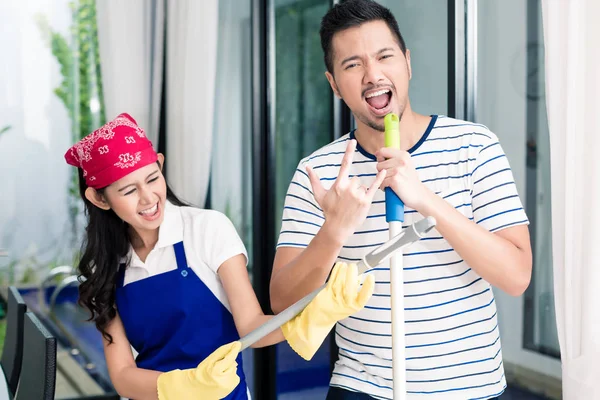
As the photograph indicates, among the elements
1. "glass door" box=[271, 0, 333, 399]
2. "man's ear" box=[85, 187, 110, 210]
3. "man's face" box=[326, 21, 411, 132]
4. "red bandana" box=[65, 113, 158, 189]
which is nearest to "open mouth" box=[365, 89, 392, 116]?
"man's face" box=[326, 21, 411, 132]

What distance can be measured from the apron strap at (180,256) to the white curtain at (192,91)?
1.30 metres

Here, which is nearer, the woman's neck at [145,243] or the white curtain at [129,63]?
the woman's neck at [145,243]

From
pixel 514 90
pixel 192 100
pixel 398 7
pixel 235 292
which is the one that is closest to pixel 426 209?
pixel 235 292

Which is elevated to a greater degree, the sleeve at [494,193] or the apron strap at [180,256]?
the sleeve at [494,193]

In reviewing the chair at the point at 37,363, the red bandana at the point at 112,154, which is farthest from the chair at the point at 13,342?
the red bandana at the point at 112,154

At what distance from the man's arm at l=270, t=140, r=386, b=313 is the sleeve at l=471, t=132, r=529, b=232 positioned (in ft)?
0.80

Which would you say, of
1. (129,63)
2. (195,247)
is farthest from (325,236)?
(129,63)

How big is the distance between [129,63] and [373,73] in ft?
6.45

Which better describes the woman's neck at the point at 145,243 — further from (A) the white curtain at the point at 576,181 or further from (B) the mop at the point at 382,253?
(A) the white curtain at the point at 576,181

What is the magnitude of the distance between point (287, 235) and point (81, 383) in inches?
82.5

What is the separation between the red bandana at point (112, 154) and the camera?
1564 mm

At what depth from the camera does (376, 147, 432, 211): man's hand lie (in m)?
1.06

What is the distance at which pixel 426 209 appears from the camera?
1099 mm

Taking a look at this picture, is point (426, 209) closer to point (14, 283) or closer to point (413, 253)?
point (413, 253)
